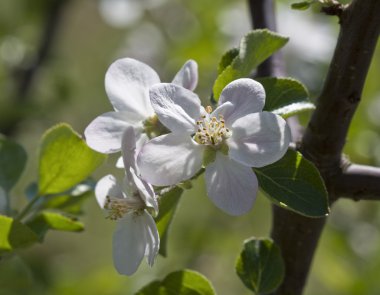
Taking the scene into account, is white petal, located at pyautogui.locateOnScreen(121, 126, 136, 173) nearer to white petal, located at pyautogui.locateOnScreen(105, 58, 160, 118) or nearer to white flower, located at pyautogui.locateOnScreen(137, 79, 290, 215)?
white flower, located at pyautogui.locateOnScreen(137, 79, 290, 215)

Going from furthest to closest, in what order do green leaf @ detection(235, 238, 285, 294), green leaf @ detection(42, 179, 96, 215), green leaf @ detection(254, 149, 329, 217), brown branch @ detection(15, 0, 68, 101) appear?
brown branch @ detection(15, 0, 68, 101) < green leaf @ detection(42, 179, 96, 215) < green leaf @ detection(235, 238, 285, 294) < green leaf @ detection(254, 149, 329, 217)

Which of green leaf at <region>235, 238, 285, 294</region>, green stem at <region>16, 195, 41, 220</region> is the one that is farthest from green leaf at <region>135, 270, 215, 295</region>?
green stem at <region>16, 195, 41, 220</region>

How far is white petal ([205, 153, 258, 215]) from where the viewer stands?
53cm

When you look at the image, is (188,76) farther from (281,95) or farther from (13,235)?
(13,235)

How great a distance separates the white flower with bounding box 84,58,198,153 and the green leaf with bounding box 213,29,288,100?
8cm

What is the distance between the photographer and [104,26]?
279 centimetres

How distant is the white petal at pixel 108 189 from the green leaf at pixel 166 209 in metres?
0.04

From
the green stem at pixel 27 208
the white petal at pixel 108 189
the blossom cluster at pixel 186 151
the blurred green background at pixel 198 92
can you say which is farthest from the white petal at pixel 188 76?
the blurred green background at pixel 198 92

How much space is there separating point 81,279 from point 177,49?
588mm

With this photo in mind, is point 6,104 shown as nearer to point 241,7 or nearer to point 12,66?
point 12,66

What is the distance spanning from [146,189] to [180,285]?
13cm

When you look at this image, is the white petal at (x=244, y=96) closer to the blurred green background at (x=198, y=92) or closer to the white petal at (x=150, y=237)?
the white petal at (x=150, y=237)

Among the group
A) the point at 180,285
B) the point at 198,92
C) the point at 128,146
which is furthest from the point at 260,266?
the point at 198,92

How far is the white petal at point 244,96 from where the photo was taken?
21.2 inches
